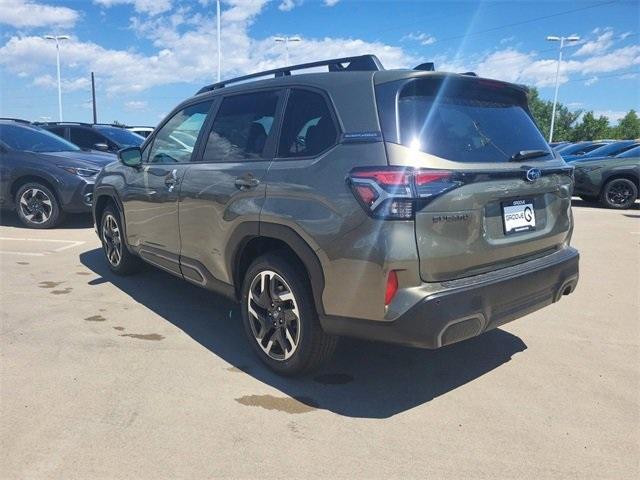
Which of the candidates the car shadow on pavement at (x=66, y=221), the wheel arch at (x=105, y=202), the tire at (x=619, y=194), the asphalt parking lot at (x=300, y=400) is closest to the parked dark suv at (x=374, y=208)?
the asphalt parking lot at (x=300, y=400)

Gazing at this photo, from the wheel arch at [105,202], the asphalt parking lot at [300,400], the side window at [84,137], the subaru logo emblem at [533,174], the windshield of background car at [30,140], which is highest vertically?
the side window at [84,137]

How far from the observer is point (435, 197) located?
251 centimetres

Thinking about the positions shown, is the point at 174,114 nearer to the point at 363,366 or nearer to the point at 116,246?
the point at 116,246

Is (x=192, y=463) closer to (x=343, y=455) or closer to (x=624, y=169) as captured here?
(x=343, y=455)

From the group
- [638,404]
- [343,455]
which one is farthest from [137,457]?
[638,404]

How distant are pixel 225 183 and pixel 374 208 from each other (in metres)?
1.33

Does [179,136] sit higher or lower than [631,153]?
lower

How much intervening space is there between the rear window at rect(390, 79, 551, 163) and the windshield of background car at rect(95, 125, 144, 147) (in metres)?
9.70

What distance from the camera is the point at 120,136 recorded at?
1166 cm

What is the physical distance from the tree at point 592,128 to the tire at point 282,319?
3494 inches

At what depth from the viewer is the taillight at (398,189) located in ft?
8.07

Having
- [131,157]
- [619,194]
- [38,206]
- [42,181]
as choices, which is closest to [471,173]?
[131,157]

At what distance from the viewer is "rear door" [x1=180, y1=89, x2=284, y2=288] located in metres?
3.23

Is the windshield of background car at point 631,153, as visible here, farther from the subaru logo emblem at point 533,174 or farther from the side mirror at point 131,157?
the side mirror at point 131,157
